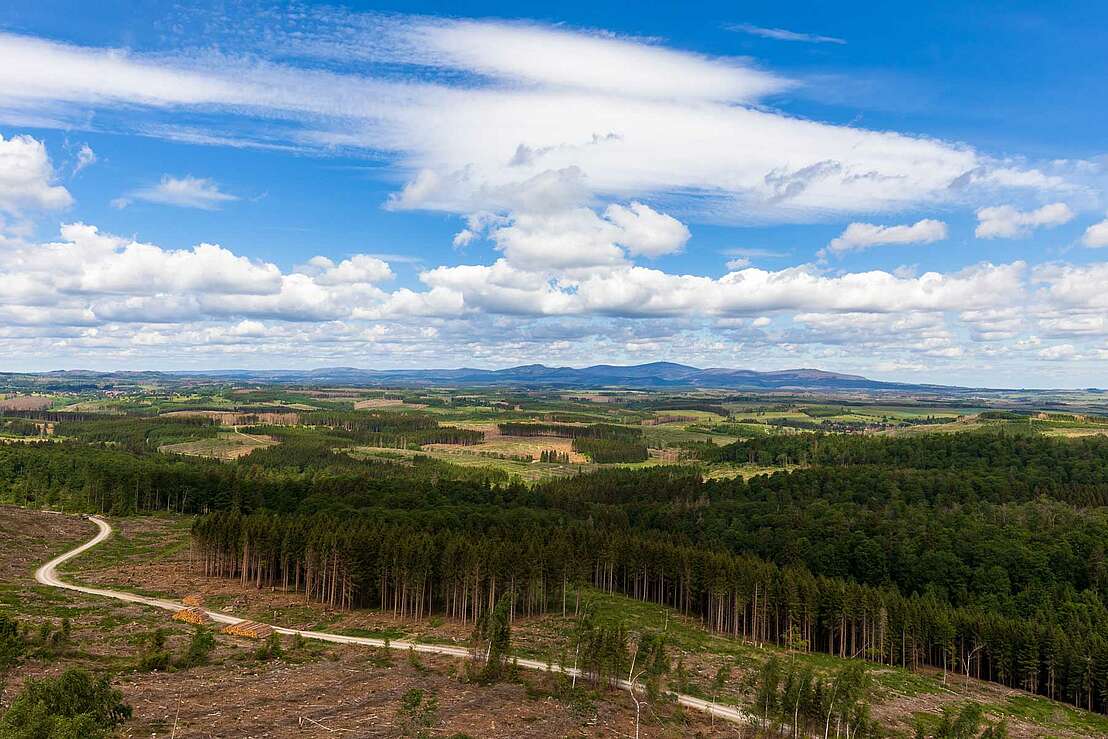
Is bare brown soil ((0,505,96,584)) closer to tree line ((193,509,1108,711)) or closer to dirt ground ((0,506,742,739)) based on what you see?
tree line ((193,509,1108,711))

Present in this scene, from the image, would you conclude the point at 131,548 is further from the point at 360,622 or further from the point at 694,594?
the point at 694,594

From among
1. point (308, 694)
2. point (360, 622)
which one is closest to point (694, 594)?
point (360, 622)

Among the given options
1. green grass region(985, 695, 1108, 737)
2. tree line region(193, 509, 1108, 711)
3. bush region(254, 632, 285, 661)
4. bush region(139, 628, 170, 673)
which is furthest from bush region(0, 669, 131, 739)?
green grass region(985, 695, 1108, 737)

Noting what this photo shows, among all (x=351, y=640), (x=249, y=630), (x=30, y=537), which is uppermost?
(x=249, y=630)

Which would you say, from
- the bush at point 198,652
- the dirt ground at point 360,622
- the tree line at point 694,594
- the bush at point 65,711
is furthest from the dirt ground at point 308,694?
the tree line at point 694,594

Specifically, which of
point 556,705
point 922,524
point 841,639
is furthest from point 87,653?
point 922,524

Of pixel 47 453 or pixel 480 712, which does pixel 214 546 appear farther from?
pixel 47 453
